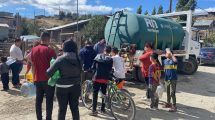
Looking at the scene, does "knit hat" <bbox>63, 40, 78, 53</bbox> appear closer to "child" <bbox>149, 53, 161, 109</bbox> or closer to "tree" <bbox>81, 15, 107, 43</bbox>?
"child" <bbox>149, 53, 161, 109</bbox>

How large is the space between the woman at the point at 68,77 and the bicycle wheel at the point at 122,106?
1635 millimetres

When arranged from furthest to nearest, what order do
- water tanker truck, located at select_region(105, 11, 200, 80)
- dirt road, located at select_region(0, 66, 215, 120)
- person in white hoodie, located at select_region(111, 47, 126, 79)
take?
water tanker truck, located at select_region(105, 11, 200, 80)
person in white hoodie, located at select_region(111, 47, 126, 79)
dirt road, located at select_region(0, 66, 215, 120)

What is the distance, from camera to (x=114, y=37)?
1312 centimetres

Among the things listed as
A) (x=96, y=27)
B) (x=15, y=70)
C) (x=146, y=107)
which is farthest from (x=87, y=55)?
(x=96, y=27)

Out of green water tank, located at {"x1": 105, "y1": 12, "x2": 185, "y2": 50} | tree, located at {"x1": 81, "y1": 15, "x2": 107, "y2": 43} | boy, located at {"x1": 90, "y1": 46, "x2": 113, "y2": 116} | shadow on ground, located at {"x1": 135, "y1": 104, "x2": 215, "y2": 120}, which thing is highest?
tree, located at {"x1": 81, "y1": 15, "x2": 107, "y2": 43}

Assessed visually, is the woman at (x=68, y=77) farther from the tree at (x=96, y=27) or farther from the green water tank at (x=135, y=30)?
the tree at (x=96, y=27)

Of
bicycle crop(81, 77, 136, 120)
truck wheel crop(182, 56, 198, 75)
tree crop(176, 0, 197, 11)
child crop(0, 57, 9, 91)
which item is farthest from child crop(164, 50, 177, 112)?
tree crop(176, 0, 197, 11)

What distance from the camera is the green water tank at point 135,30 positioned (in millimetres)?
12719

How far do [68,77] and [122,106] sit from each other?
2.06 metres

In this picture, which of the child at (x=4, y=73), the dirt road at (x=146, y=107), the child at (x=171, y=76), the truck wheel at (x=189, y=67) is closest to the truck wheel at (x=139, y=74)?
the dirt road at (x=146, y=107)

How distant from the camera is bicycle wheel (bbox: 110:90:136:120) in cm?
727

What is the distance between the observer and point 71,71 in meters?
5.84

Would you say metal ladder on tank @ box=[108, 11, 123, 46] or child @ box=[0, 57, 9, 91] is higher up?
metal ladder on tank @ box=[108, 11, 123, 46]

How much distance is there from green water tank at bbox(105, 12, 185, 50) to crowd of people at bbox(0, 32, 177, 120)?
2.78 meters
